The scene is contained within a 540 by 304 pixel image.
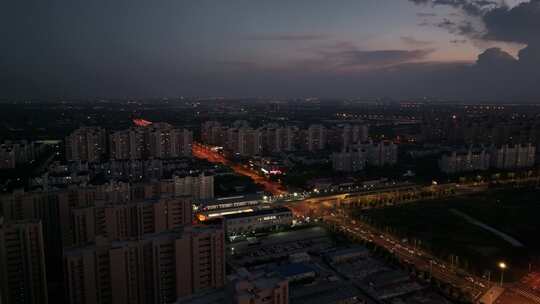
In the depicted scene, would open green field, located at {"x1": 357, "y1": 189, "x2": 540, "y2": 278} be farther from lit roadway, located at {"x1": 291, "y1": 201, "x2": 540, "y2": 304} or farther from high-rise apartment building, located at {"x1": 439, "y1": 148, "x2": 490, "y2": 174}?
high-rise apartment building, located at {"x1": 439, "y1": 148, "x2": 490, "y2": 174}

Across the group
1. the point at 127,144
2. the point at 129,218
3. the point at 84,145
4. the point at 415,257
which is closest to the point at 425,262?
the point at 415,257

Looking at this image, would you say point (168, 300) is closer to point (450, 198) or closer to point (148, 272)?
point (148, 272)

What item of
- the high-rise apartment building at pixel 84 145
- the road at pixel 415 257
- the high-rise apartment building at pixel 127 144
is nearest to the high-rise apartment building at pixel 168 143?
the high-rise apartment building at pixel 127 144

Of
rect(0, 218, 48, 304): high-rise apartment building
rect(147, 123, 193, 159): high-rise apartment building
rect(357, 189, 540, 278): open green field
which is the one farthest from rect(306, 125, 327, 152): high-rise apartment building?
rect(0, 218, 48, 304): high-rise apartment building

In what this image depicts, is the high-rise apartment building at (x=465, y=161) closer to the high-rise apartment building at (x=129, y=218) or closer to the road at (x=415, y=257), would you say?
the road at (x=415, y=257)

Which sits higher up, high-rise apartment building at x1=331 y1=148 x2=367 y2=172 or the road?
high-rise apartment building at x1=331 y1=148 x2=367 y2=172

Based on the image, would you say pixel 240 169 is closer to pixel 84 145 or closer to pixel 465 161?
pixel 84 145
